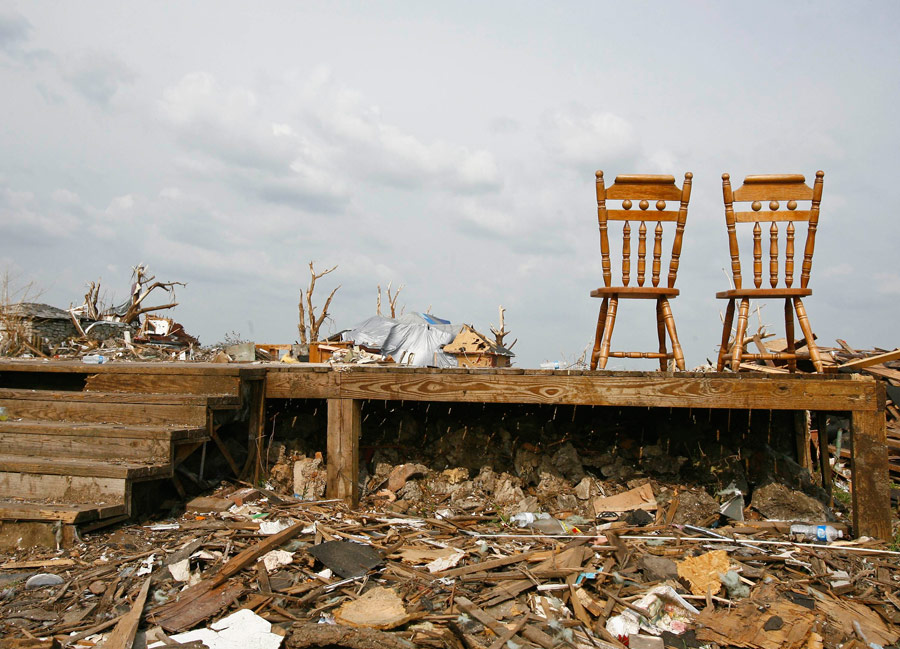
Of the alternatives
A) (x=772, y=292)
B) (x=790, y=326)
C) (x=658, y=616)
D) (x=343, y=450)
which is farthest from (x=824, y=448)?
(x=343, y=450)

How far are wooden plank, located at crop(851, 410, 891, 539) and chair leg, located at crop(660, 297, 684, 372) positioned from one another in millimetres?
1135

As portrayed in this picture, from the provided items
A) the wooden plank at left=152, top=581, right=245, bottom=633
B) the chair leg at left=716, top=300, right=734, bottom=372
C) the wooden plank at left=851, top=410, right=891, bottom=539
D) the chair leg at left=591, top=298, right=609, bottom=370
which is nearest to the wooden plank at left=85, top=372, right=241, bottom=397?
the wooden plank at left=152, top=581, right=245, bottom=633

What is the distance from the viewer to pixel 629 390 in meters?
4.31

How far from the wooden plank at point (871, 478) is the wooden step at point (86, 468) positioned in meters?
4.49

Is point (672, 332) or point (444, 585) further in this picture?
point (672, 332)

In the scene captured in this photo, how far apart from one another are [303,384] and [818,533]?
3.74 meters

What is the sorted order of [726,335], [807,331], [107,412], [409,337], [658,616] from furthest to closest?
[409,337]
[726,335]
[107,412]
[807,331]
[658,616]

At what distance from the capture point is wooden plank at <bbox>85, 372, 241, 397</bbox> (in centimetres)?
473

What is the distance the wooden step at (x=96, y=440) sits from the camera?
4.09 m

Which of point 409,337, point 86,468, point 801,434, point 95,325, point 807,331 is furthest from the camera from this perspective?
point 409,337

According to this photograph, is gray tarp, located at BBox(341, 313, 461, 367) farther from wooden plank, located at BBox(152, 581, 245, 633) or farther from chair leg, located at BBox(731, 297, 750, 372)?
wooden plank, located at BBox(152, 581, 245, 633)

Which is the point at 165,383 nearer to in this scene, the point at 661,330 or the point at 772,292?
the point at 661,330

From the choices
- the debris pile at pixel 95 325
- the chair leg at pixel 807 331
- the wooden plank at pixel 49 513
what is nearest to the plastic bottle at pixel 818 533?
the chair leg at pixel 807 331

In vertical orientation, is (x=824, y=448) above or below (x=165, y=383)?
below
